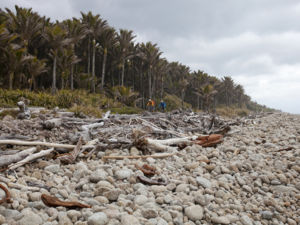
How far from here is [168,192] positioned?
262cm

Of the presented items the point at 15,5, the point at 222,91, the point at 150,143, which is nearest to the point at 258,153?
the point at 150,143

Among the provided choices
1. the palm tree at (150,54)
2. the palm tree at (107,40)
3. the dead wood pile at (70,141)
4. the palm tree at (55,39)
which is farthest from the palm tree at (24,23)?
the dead wood pile at (70,141)

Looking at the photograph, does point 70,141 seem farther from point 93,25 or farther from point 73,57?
point 93,25

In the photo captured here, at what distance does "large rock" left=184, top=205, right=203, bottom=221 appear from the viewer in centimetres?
221

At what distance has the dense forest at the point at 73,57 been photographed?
18984mm

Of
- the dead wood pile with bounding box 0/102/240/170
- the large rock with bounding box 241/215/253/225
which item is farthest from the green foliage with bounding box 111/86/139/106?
the large rock with bounding box 241/215/253/225

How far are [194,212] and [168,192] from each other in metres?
0.44

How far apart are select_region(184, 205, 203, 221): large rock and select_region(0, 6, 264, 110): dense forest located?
18.0 meters

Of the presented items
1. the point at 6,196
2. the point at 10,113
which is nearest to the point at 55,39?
the point at 10,113

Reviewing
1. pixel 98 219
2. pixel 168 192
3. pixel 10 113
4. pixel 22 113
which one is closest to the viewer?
pixel 98 219

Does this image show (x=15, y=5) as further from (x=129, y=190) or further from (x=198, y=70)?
(x=198, y=70)

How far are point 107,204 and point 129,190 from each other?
411 mm

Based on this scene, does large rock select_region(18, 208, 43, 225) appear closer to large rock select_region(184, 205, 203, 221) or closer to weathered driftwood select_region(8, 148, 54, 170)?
weathered driftwood select_region(8, 148, 54, 170)

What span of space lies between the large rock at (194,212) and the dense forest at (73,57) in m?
18.0
